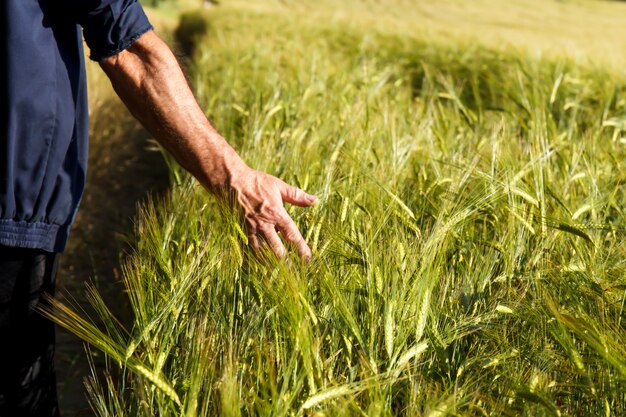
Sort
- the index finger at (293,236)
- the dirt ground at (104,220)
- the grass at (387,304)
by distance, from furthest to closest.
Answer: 1. the dirt ground at (104,220)
2. the index finger at (293,236)
3. the grass at (387,304)

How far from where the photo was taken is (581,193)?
1.92m

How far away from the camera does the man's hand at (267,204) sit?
132 cm

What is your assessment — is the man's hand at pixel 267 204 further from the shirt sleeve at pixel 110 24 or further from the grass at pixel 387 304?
the shirt sleeve at pixel 110 24

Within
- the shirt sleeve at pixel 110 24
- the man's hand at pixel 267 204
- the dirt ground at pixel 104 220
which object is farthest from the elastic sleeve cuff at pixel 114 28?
the dirt ground at pixel 104 220

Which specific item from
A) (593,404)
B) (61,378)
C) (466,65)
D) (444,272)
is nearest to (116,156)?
(466,65)

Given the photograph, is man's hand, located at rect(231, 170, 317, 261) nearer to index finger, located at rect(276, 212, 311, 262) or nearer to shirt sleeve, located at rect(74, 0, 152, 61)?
index finger, located at rect(276, 212, 311, 262)

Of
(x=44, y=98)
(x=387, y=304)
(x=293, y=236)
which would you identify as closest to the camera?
(x=387, y=304)

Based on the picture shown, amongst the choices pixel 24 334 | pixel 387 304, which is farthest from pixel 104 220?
pixel 387 304

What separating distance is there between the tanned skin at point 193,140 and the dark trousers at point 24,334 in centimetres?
31

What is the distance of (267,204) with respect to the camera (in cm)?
133

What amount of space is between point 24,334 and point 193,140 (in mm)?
456

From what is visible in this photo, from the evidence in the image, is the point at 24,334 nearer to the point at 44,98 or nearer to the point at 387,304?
the point at 44,98

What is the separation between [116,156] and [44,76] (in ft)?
11.7

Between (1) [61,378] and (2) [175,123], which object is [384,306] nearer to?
(2) [175,123]
